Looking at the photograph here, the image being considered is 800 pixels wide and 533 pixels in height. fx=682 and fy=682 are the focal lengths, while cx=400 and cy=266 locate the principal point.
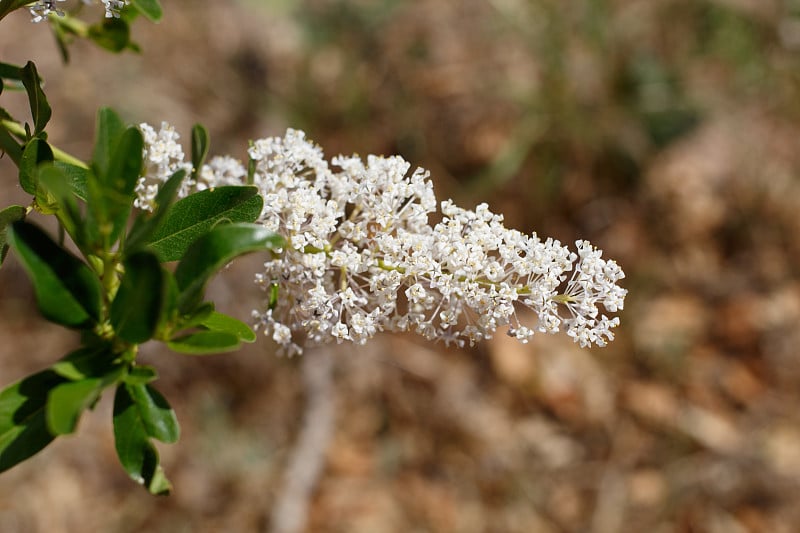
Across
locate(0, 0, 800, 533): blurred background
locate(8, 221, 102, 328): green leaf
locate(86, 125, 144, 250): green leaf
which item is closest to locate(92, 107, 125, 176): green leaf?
locate(86, 125, 144, 250): green leaf

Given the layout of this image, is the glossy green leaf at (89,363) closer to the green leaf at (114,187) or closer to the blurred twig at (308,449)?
the green leaf at (114,187)

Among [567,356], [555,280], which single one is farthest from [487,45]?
[555,280]

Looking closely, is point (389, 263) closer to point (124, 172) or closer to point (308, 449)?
point (124, 172)

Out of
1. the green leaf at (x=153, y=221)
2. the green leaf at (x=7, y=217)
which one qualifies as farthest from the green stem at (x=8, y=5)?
the green leaf at (x=153, y=221)

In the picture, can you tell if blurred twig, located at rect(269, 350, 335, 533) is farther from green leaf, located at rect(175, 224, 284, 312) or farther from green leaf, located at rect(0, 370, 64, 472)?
green leaf, located at rect(175, 224, 284, 312)

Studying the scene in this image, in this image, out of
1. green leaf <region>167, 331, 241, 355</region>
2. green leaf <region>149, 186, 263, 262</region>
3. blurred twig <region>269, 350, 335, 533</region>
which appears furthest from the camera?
blurred twig <region>269, 350, 335, 533</region>

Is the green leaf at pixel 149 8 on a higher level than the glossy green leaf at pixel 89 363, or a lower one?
higher

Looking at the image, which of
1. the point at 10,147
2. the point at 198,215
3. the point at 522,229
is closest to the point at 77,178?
the point at 10,147

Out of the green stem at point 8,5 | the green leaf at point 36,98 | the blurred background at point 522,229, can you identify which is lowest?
the green leaf at point 36,98
